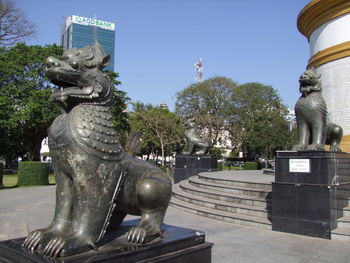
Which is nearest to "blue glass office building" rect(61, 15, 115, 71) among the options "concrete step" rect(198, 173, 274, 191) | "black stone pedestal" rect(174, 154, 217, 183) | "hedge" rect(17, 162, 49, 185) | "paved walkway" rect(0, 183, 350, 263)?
"hedge" rect(17, 162, 49, 185)

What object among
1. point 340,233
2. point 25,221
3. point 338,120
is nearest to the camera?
point 340,233

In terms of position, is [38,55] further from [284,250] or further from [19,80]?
[284,250]

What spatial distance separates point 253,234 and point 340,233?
1.63 metres

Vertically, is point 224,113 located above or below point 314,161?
above

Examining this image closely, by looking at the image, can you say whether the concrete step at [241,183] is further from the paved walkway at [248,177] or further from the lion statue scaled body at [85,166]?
the lion statue scaled body at [85,166]

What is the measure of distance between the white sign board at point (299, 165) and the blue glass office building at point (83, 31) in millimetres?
98249

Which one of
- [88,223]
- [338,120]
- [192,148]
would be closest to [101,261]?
[88,223]

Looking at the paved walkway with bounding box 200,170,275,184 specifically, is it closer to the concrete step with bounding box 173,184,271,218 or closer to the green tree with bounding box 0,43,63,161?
the concrete step with bounding box 173,184,271,218

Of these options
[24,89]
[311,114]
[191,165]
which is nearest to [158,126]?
[24,89]

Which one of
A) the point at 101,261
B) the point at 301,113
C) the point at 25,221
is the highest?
the point at 301,113

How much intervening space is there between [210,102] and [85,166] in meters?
32.9

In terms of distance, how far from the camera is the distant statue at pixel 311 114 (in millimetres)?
6945

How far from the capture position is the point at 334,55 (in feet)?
37.7

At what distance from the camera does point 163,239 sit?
130 inches
